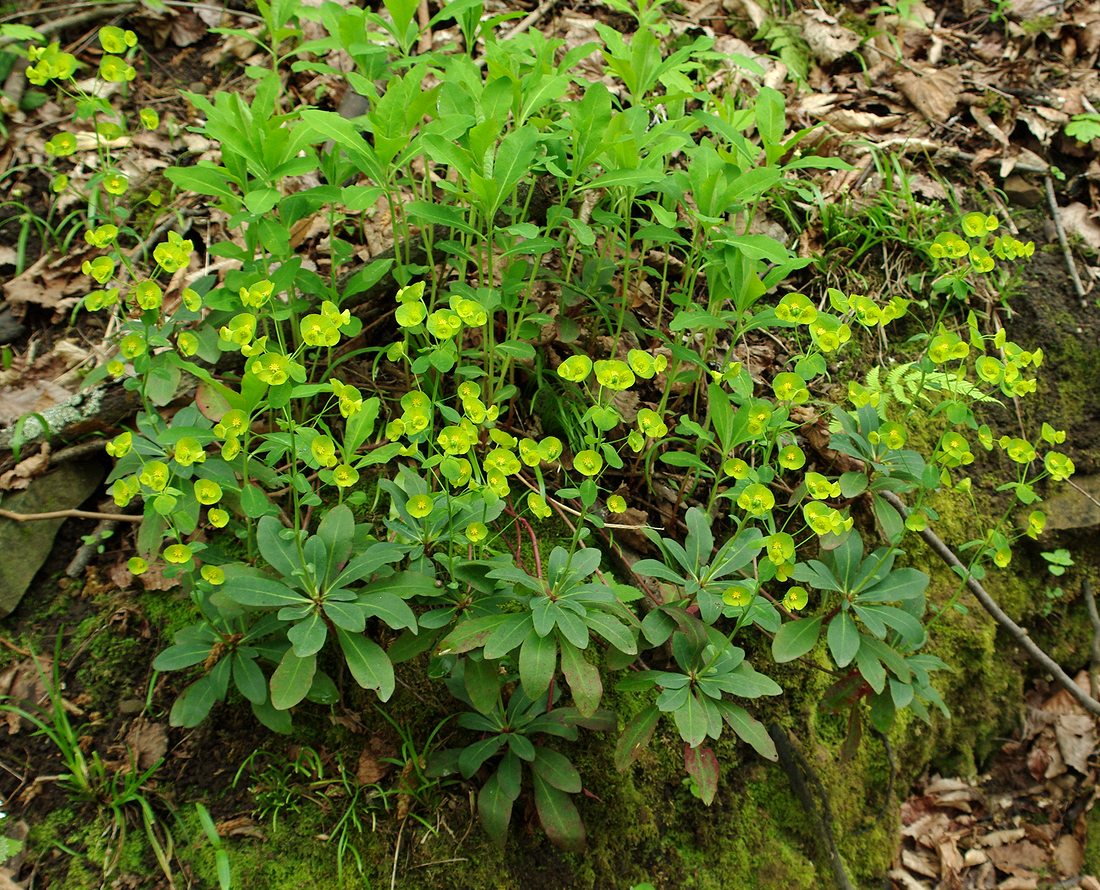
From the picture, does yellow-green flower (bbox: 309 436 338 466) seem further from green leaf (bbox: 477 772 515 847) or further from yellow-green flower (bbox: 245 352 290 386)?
green leaf (bbox: 477 772 515 847)

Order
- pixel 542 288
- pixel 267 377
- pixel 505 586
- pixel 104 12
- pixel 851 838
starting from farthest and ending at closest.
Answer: pixel 104 12, pixel 542 288, pixel 851 838, pixel 505 586, pixel 267 377

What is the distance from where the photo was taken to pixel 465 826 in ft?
7.68

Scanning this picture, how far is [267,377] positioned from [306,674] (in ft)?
2.43

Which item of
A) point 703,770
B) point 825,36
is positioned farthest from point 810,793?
point 825,36

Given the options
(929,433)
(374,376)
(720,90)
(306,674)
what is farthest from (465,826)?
(720,90)

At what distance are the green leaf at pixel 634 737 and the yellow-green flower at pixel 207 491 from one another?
1.21 meters

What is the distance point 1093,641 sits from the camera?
337 cm

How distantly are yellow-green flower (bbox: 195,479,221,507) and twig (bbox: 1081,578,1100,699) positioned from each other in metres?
3.28

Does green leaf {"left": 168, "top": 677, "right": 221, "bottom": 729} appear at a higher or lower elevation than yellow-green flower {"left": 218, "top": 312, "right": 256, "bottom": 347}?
lower

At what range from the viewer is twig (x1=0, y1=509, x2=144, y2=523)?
8.31ft

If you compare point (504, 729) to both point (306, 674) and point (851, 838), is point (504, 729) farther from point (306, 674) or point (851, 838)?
point (851, 838)

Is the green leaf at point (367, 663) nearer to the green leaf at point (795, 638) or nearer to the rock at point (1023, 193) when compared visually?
the green leaf at point (795, 638)

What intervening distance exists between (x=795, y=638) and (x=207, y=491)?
1.60 meters

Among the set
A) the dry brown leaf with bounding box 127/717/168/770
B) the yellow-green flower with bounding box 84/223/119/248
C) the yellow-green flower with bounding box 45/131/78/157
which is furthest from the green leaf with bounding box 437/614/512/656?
the yellow-green flower with bounding box 45/131/78/157
